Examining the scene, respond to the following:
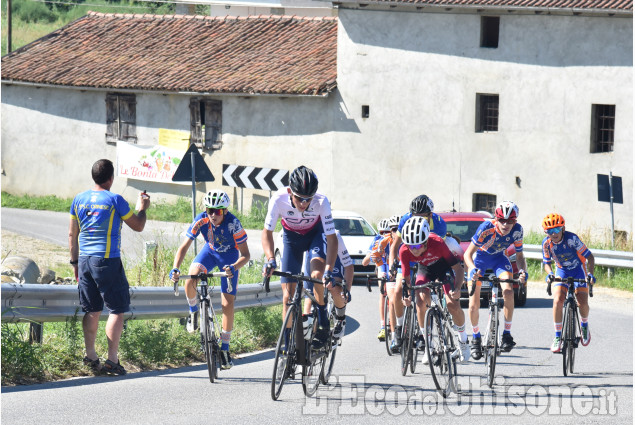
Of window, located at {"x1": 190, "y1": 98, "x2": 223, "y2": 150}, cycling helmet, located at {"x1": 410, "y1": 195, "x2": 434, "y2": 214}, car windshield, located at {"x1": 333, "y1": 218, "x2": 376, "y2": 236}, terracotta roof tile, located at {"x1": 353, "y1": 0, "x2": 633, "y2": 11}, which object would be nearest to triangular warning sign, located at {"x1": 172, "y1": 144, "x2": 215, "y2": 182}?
cycling helmet, located at {"x1": 410, "y1": 195, "x2": 434, "y2": 214}

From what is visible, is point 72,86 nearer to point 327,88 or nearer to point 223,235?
point 327,88

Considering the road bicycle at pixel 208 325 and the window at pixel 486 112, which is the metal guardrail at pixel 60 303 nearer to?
the road bicycle at pixel 208 325

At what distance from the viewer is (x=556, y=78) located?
32219 mm

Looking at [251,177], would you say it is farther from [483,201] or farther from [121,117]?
[121,117]

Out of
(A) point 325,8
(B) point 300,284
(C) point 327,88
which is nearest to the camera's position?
(B) point 300,284

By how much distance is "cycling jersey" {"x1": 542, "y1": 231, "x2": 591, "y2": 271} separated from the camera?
13188 millimetres

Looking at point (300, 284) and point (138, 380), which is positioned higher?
point (300, 284)

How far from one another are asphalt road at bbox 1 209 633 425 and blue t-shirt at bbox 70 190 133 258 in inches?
51.6

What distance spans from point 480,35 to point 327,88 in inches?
205

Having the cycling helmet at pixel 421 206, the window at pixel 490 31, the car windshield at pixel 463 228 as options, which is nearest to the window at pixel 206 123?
the window at pixel 490 31

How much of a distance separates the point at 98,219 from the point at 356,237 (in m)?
13.3

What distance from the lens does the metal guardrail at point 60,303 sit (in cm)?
1128

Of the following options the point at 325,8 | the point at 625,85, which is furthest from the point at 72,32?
the point at 625,85

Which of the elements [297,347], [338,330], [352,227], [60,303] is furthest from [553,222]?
[352,227]
